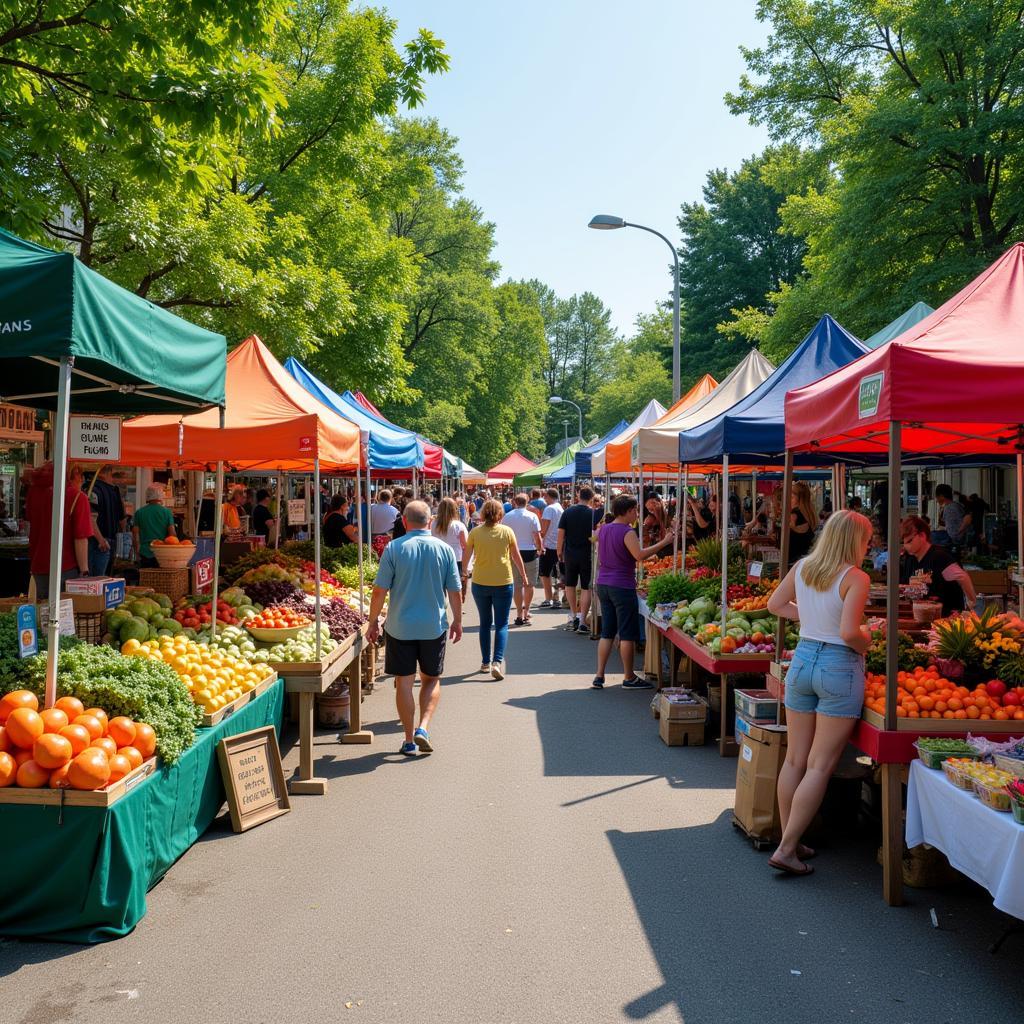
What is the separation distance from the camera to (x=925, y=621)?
768 cm

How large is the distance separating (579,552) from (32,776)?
1119 centimetres

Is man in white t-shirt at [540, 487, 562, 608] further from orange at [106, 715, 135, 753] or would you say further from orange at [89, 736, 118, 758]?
orange at [89, 736, 118, 758]

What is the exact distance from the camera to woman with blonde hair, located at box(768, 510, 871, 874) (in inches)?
200

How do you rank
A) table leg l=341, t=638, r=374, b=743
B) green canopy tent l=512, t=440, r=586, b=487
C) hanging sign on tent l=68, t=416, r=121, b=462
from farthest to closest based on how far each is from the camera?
green canopy tent l=512, t=440, r=586, b=487 < table leg l=341, t=638, r=374, b=743 < hanging sign on tent l=68, t=416, r=121, b=462

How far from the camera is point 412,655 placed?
7.61 meters

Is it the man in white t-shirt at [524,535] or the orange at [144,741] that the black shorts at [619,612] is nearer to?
the man in white t-shirt at [524,535]

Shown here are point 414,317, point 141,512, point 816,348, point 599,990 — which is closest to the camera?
point 599,990

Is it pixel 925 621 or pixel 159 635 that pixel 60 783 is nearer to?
pixel 159 635

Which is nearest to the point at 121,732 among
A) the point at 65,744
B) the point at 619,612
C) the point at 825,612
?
the point at 65,744

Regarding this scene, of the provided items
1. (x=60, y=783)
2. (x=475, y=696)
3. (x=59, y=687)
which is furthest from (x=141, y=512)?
(x=60, y=783)

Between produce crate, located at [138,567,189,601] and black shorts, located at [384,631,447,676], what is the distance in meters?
2.47

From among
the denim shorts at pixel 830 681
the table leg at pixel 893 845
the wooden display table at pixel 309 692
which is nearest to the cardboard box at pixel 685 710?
the wooden display table at pixel 309 692

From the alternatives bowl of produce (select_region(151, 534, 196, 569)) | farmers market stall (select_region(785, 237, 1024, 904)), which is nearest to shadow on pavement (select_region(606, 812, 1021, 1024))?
farmers market stall (select_region(785, 237, 1024, 904))

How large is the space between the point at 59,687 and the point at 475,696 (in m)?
5.66
